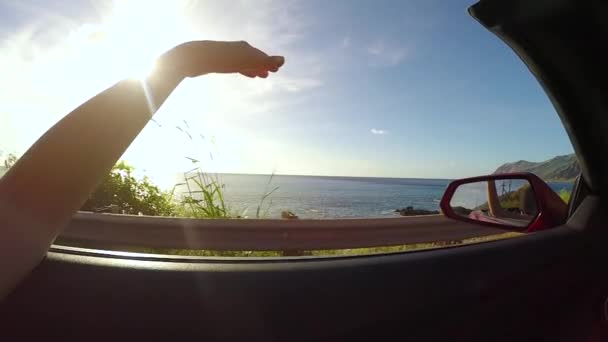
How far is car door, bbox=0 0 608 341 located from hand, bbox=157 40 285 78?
1.37 ft

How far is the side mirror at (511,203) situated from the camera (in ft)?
4.46

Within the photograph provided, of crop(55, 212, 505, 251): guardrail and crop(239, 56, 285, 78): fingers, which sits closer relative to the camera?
crop(239, 56, 285, 78): fingers

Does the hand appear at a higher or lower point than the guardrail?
higher

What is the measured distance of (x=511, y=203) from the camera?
5.89 feet

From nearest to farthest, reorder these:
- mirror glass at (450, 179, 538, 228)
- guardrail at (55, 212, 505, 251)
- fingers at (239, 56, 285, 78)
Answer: fingers at (239, 56, 285, 78), mirror glass at (450, 179, 538, 228), guardrail at (55, 212, 505, 251)

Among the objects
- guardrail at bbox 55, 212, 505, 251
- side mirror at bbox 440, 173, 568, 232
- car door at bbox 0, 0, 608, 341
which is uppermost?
side mirror at bbox 440, 173, 568, 232

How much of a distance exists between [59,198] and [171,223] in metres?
3.50

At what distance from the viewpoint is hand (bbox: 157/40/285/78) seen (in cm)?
72

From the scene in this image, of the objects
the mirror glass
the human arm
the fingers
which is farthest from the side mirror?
the human arm

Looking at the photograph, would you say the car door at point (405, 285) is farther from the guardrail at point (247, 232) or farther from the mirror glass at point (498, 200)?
the guardrail at point (247, 232)

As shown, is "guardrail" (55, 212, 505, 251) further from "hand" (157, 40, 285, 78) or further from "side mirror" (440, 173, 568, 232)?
"hand" (157, 40, 285, 78)

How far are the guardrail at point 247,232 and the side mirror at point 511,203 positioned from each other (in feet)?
9.29

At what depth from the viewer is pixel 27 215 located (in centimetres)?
61

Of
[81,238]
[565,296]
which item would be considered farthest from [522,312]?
[81,238]
